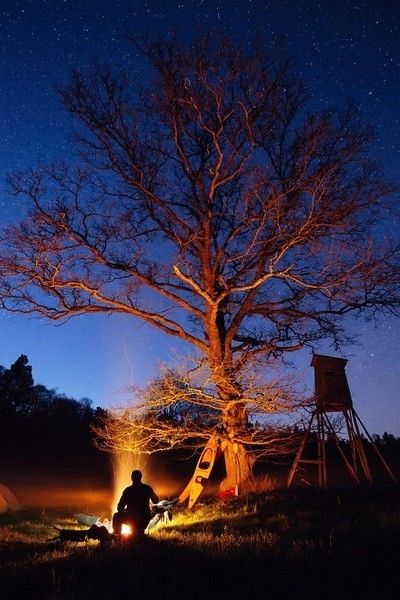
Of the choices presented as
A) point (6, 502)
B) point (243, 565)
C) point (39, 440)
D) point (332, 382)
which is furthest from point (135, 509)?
point (39, 440)

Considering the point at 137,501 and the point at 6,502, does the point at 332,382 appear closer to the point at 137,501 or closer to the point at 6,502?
the point at 137,501

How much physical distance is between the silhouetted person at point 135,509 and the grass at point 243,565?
126cm

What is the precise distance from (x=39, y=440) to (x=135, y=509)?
31274mm

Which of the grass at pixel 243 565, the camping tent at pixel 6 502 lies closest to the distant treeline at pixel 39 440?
the camping tent at pixel 6 502

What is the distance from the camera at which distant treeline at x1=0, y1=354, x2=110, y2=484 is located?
29.6 m

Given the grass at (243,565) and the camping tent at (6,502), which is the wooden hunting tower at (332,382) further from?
the camping tent at (6,502)

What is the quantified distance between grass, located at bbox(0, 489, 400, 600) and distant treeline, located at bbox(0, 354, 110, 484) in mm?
16818

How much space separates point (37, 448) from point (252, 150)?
95.7ft

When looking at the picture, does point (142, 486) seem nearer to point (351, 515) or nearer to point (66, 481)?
point (351, 515)

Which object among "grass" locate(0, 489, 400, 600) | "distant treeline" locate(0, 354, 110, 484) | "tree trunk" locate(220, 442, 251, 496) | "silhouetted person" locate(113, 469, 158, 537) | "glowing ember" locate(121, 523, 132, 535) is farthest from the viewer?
"distant treeline" locate(0, 354, 110, 484)

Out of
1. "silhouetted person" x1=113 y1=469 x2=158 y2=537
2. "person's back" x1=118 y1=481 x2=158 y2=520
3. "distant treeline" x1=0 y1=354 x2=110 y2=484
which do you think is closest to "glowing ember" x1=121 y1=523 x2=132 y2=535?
"silhouetted person" x1=113 y1=469 x2=158 y2=537

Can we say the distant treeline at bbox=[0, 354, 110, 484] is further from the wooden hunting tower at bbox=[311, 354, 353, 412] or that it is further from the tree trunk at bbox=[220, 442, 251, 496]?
the wooden hunting tower at bbox=[311, 354, 353, 412]

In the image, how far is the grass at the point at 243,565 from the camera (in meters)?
4.08

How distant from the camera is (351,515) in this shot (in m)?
7.96
